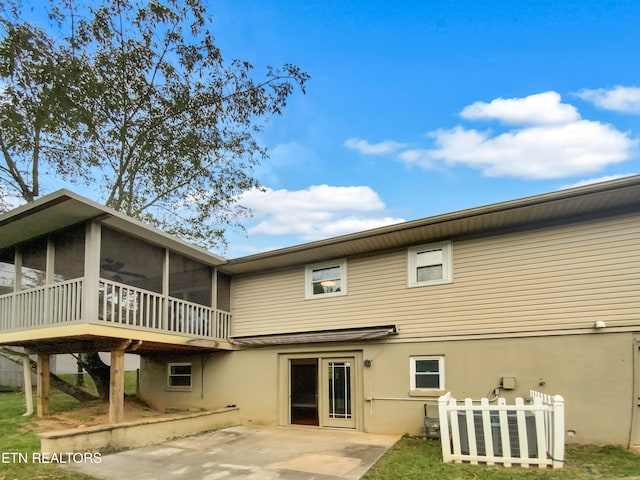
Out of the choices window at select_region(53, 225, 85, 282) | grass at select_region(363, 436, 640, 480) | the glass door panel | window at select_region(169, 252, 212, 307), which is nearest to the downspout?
window at select_region(53, 225, 85, 282)

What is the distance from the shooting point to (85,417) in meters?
10.3

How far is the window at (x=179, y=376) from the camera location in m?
13.1

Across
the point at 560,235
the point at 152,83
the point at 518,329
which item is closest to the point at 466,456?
the point at 518,329

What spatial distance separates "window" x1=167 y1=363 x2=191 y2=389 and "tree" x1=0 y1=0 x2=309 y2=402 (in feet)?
7.67

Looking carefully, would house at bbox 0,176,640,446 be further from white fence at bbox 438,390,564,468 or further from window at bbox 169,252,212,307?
white fence at bbox 438,390,564,468

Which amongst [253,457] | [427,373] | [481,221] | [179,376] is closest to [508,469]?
[427,373]

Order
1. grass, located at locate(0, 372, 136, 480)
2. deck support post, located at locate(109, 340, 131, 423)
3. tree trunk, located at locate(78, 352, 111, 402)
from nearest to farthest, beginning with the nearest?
1. grass, located at locate(0, 372, 136, 480)
2. deck support post, located at locate(109, 340, 131, 423)
3. tree trunk, located at locate(78, 352, 111, 402)

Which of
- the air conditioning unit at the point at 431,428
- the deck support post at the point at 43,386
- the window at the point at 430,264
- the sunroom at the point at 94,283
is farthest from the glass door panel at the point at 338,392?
the deck support post at the point at 43,386

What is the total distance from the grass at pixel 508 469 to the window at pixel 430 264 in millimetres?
3619

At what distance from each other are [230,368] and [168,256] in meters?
3.69

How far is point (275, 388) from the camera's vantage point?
1137cm

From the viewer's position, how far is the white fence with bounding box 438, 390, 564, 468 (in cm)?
638

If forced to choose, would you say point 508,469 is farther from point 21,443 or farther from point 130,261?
point 21,443

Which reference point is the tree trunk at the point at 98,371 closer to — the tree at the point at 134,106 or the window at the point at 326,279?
the tree at the point at 134,106
